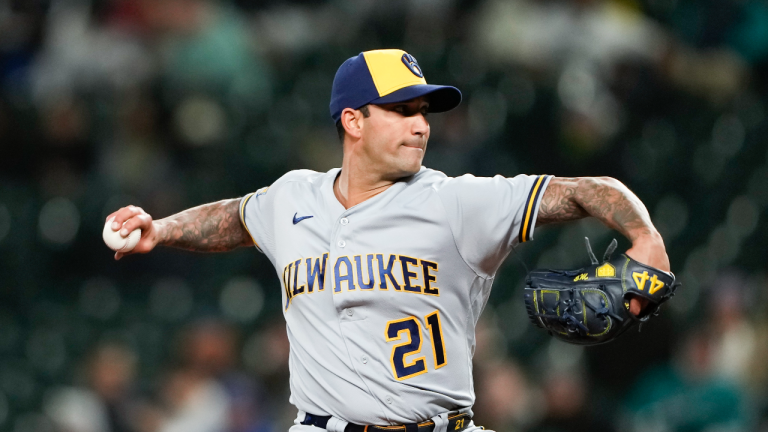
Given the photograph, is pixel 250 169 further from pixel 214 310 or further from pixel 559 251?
pixel 559 251

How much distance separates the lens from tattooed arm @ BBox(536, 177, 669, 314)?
2.16 m

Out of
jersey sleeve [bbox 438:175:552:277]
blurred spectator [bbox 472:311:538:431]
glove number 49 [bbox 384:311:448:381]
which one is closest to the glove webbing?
jersey sleeve [bbox 438:175:552:277]

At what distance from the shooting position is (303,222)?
107 inches

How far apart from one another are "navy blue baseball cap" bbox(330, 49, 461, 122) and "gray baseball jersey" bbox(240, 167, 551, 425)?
276 mm

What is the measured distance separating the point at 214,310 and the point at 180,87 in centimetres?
156

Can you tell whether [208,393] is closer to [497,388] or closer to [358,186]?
[497,388]

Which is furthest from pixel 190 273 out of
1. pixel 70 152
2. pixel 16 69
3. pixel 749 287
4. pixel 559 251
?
pixel 749 287

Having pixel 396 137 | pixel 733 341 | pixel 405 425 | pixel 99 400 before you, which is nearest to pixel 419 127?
pixel 396 137

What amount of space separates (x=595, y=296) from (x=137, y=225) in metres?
1.37

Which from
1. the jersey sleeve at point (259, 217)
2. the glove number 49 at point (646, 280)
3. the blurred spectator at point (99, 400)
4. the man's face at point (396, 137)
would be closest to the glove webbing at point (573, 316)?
the glove number 49 at point (646, 280)

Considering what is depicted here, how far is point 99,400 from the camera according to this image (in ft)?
15.8

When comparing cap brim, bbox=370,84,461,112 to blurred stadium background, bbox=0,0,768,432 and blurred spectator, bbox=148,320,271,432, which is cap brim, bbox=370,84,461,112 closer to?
blurred stadium background, bbox=0,0,768,432

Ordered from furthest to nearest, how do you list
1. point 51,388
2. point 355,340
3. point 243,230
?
1. point 51,388
2. point 243,230
3. point 355,340

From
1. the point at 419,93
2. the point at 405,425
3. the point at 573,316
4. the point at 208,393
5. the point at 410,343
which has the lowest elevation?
the point at 208,393
